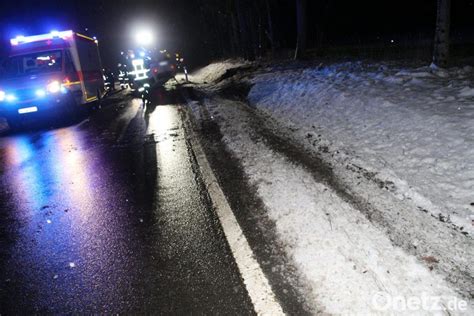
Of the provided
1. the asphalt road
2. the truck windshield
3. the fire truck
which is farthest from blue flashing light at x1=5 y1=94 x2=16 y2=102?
the asphalt road

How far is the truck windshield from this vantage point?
13570mm

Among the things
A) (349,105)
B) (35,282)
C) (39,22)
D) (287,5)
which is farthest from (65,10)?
(35,282)

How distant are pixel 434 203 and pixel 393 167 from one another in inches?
46.0

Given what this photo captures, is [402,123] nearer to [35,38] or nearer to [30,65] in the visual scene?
[30,65]

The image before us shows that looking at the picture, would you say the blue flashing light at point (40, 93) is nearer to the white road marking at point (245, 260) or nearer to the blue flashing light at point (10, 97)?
the blue flashing light at point (10, 97)

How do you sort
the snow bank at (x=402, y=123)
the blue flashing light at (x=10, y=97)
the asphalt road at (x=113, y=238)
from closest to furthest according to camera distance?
the asphalt road at (x=113, y=238) → the snow bank at (x=402, y=123) → the blue flashing light at (x=10, y=97)

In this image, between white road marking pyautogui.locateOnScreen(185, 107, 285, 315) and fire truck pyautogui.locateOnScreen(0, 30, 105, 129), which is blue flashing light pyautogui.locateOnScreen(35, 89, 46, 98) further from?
white road marking pyautogui.locateOnScreen(185, 107, 285, 315)

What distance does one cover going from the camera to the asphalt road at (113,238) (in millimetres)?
3240

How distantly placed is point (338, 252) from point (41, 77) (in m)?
13.2

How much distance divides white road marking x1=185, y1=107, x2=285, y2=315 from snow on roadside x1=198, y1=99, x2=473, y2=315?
0.39 m

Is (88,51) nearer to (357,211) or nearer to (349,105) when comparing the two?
(349,105)

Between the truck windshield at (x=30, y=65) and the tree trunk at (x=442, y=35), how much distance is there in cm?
1295

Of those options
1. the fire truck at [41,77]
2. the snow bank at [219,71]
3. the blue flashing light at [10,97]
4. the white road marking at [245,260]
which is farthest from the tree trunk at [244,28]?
the white road marking at [245,260]

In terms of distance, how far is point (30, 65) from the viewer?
44.8 feet
